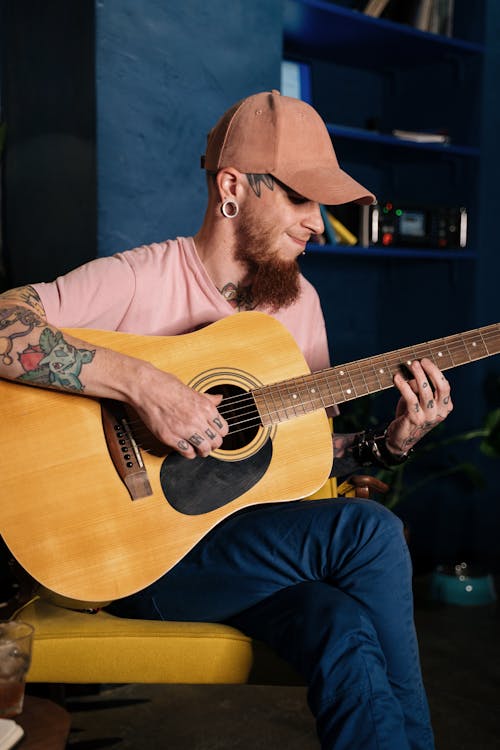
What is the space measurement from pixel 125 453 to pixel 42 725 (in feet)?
1.53

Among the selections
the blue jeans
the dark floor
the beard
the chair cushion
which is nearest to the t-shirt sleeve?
the beard

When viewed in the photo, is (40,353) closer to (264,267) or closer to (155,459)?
(155,459)

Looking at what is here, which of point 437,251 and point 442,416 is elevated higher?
point 437,251

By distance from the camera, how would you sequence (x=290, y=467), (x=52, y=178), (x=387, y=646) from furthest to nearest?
(x=52, y=178)
(x=290, y=467)
(x=387, y=646)

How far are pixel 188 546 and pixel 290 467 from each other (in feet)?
0.80

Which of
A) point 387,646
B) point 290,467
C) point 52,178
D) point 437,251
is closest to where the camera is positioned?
point 387,646

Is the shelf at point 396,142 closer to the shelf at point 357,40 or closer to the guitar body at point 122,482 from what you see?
the shelf at point 357,40

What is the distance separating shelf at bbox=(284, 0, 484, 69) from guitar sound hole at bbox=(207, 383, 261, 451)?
5.76ft

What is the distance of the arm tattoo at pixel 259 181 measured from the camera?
174cm

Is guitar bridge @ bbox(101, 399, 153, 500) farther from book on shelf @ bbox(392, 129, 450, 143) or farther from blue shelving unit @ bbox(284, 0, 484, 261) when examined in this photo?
book on shelf @ bbox(392, 129, 450, 143)

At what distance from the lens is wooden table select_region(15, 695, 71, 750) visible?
1.18 meters

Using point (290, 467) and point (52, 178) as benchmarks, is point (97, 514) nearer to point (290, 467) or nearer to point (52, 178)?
point (290, 467)

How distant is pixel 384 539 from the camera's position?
1.46 m

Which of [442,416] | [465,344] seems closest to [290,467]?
[442,416]
